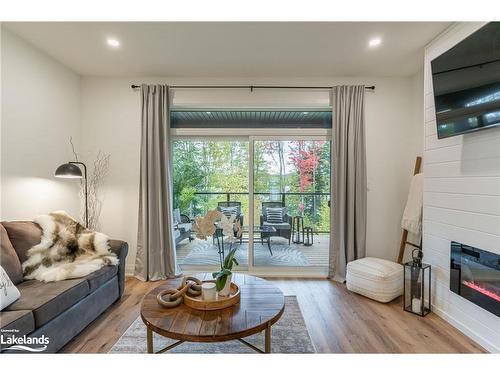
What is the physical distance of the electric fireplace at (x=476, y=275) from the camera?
1.86m

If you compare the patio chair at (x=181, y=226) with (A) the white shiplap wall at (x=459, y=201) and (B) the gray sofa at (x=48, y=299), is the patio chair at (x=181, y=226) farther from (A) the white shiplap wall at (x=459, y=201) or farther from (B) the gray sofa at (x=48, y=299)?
(A) the white shiplap wall at (x=459, y=201)

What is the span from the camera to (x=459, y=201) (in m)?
2.18

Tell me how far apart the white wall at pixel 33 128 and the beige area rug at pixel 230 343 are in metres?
1.68

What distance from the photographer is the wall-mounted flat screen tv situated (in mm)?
1717

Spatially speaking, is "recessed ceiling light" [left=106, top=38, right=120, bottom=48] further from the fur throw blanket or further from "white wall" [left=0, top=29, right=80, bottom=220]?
the fur throw blanket

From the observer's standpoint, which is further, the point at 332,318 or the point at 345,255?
the point at 345,255

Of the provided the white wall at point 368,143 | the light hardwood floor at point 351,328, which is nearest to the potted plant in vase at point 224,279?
the light hardwood floor at point 351,328

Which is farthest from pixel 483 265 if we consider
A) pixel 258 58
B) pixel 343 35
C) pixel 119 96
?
pixel 119 96

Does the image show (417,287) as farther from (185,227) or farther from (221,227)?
(185,227)

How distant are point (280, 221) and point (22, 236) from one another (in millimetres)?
2741

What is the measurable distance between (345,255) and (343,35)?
2.45 m

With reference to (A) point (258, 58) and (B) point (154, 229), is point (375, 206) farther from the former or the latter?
(B) point (154, 229)

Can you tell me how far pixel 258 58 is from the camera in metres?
2.87
